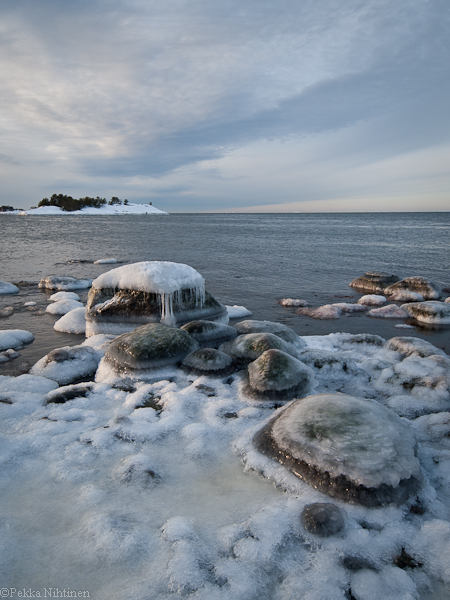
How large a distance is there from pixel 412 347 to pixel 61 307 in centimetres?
1033

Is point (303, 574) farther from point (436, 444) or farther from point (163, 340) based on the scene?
point (163, 340)

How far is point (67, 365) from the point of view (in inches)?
265

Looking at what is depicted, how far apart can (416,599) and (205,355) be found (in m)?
4.60

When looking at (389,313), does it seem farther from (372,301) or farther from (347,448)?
(347,448)

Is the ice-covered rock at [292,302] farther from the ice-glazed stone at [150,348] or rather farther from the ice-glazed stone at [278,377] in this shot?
the ice-glazed stone at [278,377]

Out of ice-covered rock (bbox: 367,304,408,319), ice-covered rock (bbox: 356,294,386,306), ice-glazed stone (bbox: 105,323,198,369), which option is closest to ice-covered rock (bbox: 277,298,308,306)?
ice-covered rock (bbox: 356,294,386,306)

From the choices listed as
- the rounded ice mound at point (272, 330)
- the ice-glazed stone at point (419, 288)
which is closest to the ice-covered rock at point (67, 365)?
the rounded ice mound at point (272, 330)

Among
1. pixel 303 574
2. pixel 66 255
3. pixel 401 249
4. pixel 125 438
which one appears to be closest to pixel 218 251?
pixel 66 255

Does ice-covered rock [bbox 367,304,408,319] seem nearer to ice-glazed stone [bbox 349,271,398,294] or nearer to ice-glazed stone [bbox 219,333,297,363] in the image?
ice-glazed stone [bbox 349,271,398,294]

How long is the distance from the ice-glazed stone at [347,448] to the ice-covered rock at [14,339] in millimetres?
6752

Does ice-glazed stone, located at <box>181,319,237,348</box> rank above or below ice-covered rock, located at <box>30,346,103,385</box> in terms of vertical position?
above

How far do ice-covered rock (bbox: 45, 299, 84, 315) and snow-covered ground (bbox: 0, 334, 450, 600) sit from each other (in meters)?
5.99

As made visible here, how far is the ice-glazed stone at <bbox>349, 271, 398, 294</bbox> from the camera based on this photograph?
15047 millimetres

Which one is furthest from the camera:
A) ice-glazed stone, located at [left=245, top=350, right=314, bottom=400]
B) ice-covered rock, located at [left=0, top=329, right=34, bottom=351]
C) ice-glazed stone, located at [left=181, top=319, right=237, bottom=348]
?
ice-covered rock, located at [left=0, top=329, right=34, bottom=351]
